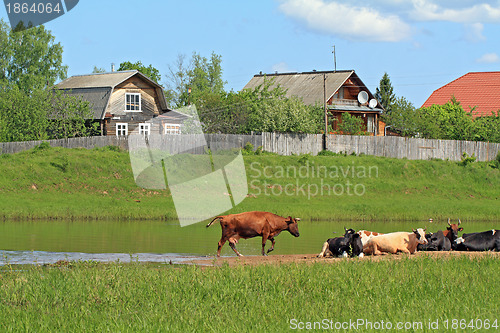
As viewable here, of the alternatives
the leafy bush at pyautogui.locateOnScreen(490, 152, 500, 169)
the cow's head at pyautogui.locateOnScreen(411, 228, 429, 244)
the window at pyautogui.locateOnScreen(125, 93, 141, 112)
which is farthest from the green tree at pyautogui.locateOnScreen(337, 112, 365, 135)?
the cow's head at pyautogui.locateOnScreen(411, 228, 429, 244)

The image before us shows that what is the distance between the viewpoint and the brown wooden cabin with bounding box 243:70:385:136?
64875mm

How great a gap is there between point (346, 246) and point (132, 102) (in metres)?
41.8

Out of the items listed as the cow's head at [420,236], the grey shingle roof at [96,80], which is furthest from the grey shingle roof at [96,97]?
the cow's head at [420,236]

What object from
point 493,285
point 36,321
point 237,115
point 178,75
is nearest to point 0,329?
point 36,321

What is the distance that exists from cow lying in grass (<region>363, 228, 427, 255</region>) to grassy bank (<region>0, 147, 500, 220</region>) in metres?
16.5

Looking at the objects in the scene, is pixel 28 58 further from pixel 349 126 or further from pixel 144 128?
pixel 349 126

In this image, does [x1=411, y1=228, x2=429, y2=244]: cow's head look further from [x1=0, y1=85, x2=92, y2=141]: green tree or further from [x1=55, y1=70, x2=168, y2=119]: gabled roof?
[x1=55, y1=70, x2=168, y2=119]: gabled roof

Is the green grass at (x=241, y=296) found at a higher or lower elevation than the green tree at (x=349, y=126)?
lower

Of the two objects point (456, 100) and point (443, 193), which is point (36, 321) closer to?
point (443, 193)

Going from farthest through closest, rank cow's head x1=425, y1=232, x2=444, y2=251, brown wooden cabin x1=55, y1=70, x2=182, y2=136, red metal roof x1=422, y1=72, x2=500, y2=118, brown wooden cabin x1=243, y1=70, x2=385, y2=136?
red metal roof x1=422, y1=72, x2=500, y2=118 → brown wooden cabin x1=243, y1=70, x2=385, y2=136 → brown wooden cabin x1=55, y1=70, x2=182, y2=136 → cow's head x1=425, y1=232, x2=444, y2=251

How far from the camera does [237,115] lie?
2403 inches

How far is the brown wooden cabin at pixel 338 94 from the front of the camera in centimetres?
6488

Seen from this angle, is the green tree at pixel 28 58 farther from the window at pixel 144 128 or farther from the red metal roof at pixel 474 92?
the red metal roof at pixel 474 92

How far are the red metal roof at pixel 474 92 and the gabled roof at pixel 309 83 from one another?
17.1 meters
